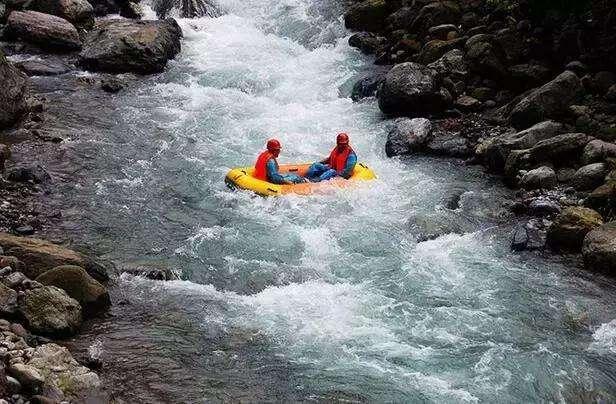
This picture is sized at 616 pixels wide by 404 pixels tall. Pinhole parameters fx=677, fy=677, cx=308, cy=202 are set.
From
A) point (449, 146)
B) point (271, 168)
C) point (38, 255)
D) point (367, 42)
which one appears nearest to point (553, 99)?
point (449, 146)

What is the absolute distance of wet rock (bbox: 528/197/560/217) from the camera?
468 inches

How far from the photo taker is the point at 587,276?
10.1 metres

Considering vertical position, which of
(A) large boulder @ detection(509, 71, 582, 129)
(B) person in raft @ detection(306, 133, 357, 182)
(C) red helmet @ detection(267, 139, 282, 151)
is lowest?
(B) person in raft @ detection(306, 133, 357, 182)

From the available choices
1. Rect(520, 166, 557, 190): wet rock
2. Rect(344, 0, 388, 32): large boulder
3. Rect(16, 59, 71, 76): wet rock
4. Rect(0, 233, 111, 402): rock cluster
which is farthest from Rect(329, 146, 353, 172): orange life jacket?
Rect(344, 0, 388, 32): large boulder

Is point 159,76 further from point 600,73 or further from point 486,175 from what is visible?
point 600,73

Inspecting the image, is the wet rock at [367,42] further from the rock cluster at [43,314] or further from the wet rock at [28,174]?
the rock cluster at [43,314]

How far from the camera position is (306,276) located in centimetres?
1011

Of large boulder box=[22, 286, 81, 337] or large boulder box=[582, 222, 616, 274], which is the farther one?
large boulder box=[582, 222, 616, 274]

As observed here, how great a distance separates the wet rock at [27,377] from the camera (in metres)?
6.22

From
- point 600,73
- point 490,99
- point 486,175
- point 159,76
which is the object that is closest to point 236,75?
point 159,76

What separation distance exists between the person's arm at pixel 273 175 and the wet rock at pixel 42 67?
8.29 meters

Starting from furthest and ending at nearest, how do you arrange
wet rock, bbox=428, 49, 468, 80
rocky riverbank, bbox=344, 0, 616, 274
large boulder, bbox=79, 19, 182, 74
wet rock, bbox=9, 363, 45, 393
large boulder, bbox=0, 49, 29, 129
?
large boulder, bbox=79, 19, 182, 74, wet rock, bbox=428, 49, 468, 80, large boulder, bbox=0, 49, 29, 129, rocky riverbank, bbox=344, 0, 616, 274, wet rock, bbox=9, 363, 45, 393

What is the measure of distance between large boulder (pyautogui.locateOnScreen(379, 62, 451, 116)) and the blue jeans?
12.5ft

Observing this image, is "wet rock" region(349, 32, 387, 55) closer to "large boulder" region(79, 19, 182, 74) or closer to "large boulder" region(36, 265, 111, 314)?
"large boulder" region(79, 19, 182, 74)
